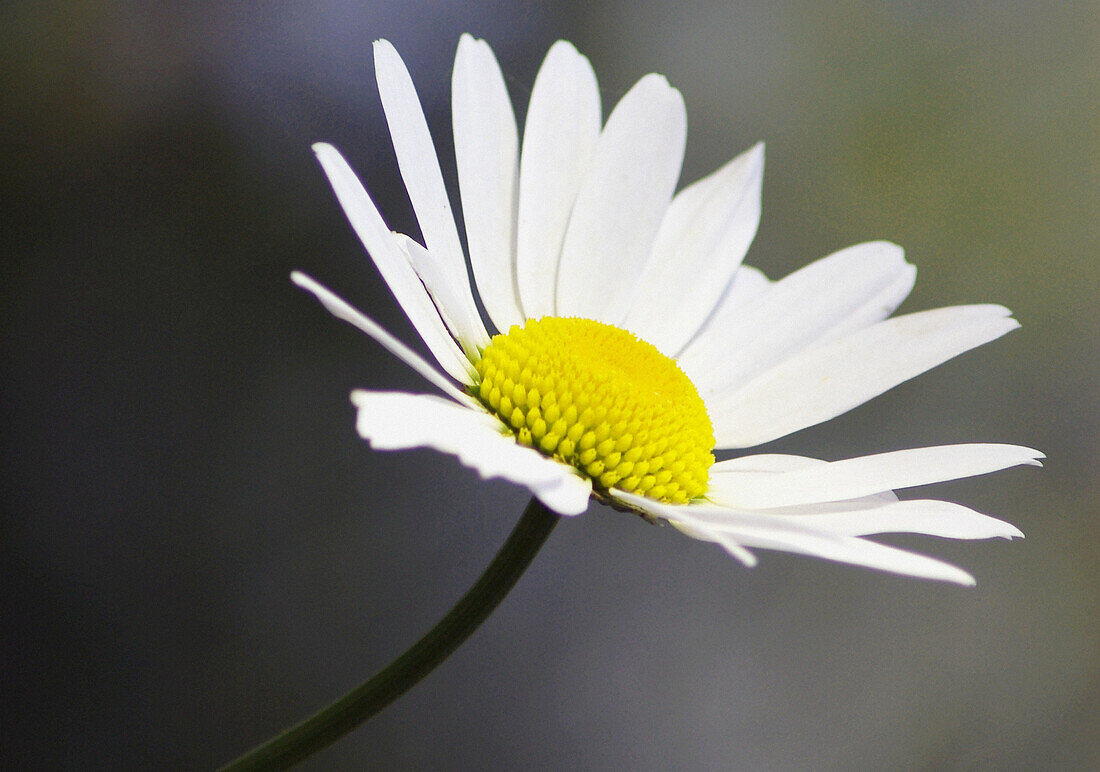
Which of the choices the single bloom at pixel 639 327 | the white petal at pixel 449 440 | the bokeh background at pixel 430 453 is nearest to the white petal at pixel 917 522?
the single bloom at pixel 639 327

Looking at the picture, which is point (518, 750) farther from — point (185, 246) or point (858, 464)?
point (858, 464)

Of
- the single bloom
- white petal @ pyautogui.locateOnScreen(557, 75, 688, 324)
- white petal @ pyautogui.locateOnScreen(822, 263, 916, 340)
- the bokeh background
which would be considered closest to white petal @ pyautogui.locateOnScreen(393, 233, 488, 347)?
the single bloom

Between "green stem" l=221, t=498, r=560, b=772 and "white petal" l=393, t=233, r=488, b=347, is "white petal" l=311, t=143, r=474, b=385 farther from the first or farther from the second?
"green stem" l=221, t=498, r=560, b=772

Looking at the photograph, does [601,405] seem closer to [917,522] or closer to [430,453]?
[917,522]

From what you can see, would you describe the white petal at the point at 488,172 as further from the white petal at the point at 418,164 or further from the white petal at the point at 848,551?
the white petal at the point at 848,551

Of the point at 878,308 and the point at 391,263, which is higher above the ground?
the point at 878,308

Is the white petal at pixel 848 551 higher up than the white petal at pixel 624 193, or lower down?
lower down

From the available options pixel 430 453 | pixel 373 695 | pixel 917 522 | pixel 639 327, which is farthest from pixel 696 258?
pixel 430 453
